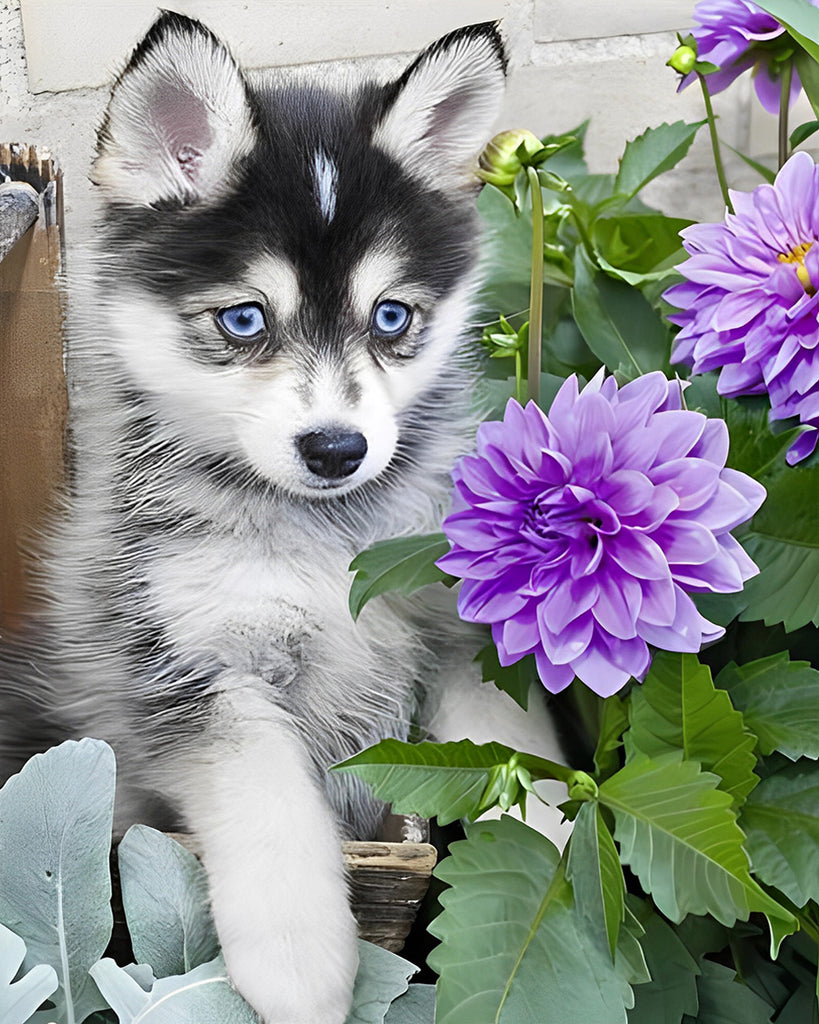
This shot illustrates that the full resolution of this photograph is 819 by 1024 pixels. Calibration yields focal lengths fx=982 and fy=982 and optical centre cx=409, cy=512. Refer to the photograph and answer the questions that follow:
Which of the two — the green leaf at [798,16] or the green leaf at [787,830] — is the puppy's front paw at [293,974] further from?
the green leaf at [798,16]

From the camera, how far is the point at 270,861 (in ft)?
1.56

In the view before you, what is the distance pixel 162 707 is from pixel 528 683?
0.20 m

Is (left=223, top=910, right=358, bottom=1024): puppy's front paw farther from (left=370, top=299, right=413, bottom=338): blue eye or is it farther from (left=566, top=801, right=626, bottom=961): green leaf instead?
(left=370, top=299, right=413, bottom=338): blue eye

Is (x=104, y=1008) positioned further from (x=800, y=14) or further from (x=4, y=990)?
(x=800, y=14)

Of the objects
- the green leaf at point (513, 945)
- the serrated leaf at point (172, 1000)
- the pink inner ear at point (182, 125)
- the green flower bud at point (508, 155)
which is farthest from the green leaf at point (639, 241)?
the serrated leaf at point (172, 1000)

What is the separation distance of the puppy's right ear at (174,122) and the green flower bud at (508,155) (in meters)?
0.13

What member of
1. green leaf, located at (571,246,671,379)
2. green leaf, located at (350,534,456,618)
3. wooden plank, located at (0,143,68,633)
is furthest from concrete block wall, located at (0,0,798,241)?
green leaf, located at (350,534,456,618)

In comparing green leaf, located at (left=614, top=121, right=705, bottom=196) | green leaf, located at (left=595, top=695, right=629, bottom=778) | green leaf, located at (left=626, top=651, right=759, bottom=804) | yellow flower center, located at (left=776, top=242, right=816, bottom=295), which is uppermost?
green leaf, located at (left=614, top=121, right=705, bottom=196)

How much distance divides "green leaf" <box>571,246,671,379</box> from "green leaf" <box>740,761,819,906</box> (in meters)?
A: 0.23

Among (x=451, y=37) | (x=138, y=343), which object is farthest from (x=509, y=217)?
(x=138, y=343)

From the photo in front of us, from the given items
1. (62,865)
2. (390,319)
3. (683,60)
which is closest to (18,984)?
(62,865)

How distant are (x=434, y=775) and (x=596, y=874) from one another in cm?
8

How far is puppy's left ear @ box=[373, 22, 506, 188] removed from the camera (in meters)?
0.52

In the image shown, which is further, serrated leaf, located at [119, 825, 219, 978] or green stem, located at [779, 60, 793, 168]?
green stem, located at [779, 60, 793, 168]
